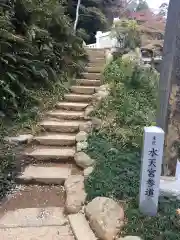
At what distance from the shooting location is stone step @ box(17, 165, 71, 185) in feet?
14.4

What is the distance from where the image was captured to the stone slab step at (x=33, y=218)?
11.3ft

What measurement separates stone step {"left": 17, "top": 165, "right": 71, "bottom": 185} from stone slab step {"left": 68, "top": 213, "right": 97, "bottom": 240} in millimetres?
968

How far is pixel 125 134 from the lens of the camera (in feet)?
17.1

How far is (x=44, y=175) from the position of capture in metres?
4.46

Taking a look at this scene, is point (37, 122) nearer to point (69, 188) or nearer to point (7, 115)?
point (7, 115)

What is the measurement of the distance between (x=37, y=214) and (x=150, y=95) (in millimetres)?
4666

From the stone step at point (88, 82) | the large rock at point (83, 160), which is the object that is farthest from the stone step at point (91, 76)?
the large rock at point (83, 160)

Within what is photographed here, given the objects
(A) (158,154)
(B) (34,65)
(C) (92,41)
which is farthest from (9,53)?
(C) (92,41)

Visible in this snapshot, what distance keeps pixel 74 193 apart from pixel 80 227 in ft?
2.08

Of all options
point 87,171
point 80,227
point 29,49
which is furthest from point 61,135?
point 80,227

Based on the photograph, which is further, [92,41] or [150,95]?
[92,41]

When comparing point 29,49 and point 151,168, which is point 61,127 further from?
point 151,168

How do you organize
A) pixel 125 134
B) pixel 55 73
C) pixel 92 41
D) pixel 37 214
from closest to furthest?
pixel 37 214 < pixel 125 134 < pixel 55 73 < pixel 92 41

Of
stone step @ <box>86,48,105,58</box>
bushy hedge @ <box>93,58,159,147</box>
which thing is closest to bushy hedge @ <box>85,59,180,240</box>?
bushy hedge @ <box>93,58,159,147</box>
